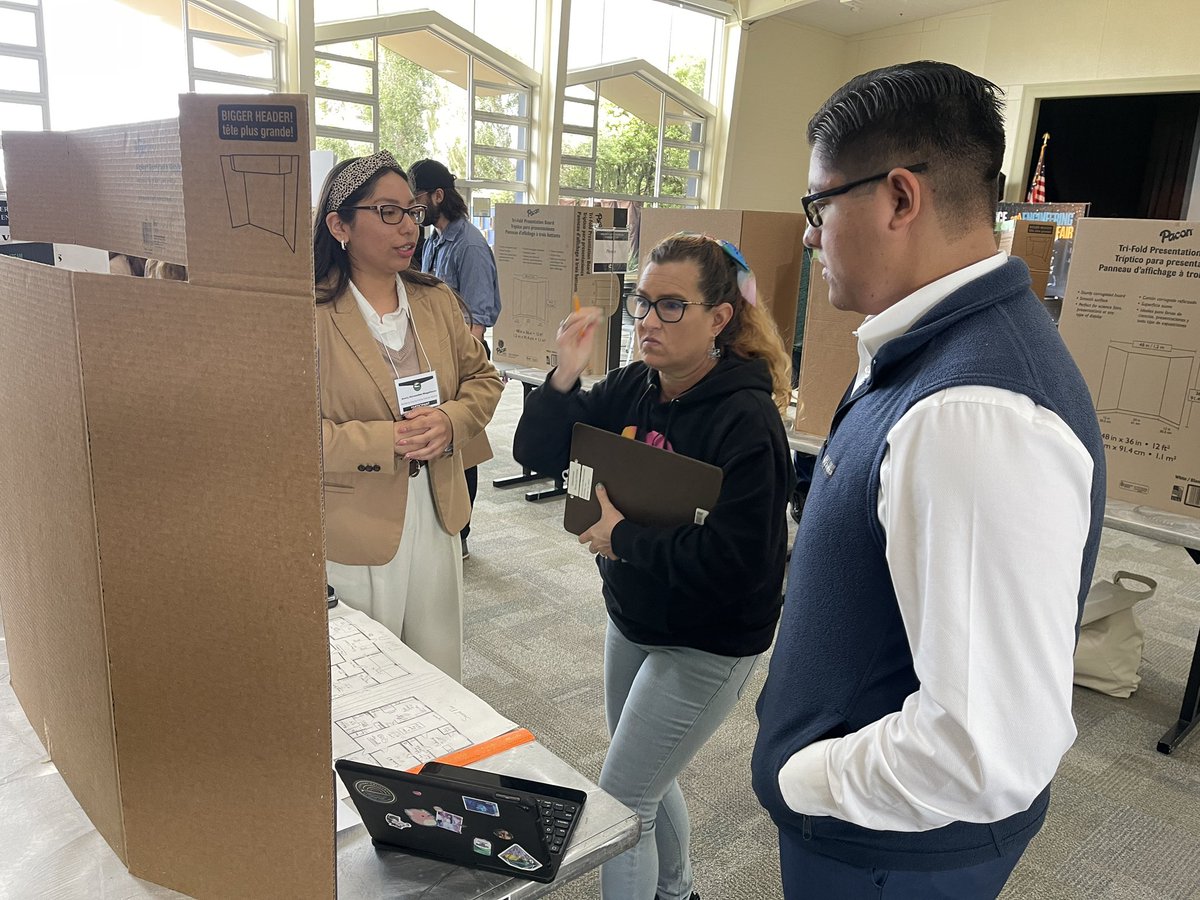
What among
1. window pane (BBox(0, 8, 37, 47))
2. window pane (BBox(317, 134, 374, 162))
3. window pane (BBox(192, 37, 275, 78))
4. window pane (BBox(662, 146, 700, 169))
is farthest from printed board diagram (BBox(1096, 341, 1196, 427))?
window pane (BBox(662, 146, 700, 169))

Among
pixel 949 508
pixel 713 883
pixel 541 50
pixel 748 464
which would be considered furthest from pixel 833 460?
pixel 541 50

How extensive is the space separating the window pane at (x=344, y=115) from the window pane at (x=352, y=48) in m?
0.42

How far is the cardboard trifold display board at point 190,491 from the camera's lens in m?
0.50

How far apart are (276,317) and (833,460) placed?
0.61 metres

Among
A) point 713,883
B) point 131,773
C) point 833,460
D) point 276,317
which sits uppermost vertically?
point 276,317

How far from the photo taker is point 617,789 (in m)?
1.37

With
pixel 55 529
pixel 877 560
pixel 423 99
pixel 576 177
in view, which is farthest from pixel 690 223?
pixel 576 177

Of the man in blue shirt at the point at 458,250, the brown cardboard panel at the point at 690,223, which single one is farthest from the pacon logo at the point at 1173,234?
the man in blue shirt at the point at 458,250

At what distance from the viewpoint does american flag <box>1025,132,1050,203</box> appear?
357 inches

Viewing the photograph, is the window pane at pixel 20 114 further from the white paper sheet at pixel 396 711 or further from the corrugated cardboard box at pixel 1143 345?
the corrugated cardboard box at pixel 1143 345

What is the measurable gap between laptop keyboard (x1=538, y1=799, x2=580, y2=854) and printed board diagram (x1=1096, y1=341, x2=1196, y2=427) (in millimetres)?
2133

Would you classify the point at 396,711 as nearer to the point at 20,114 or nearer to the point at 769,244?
the point at 769,244

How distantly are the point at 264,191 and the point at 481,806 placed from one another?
1.79ft

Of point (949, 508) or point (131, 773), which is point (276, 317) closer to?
point (131, 773)
